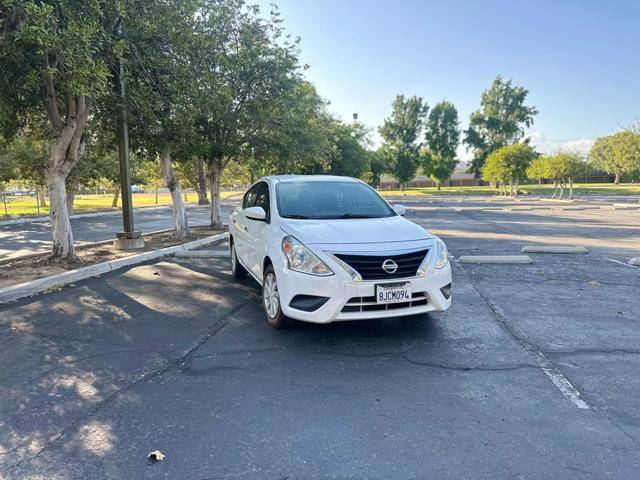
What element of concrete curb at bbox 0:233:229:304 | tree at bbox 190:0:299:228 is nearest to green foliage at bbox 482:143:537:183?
tree at bbox 190:0:299:228

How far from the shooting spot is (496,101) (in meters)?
71.6

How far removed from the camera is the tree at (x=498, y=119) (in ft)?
232

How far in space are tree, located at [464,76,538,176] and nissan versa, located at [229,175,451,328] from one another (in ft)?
241

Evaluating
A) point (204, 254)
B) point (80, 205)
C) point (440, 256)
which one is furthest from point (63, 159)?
point (80, 205)

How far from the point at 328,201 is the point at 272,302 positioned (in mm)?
1596

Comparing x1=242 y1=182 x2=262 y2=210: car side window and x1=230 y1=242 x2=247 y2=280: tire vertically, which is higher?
x1=242 y1=182 x2=262 y2=210: car side window

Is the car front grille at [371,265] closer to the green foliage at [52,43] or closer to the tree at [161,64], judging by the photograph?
the green foliage at [52,43]

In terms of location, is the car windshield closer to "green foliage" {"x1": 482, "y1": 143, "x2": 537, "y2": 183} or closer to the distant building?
"green foliage" {"x1": 482, "y1": 143, "x2": 537, "y2": 183}

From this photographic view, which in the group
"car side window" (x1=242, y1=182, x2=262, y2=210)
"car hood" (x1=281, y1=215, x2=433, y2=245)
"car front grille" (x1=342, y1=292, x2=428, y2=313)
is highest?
"car side window" (x1=242, y1=182, x2=262, y2=210)

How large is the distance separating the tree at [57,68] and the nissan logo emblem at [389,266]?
5413 millimetres

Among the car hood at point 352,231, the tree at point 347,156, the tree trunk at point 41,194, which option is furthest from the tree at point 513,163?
the car hood at point 352,231

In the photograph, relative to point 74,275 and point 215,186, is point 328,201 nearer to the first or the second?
point 74,275

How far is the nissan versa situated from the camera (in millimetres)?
4254

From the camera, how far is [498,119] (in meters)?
70.8
